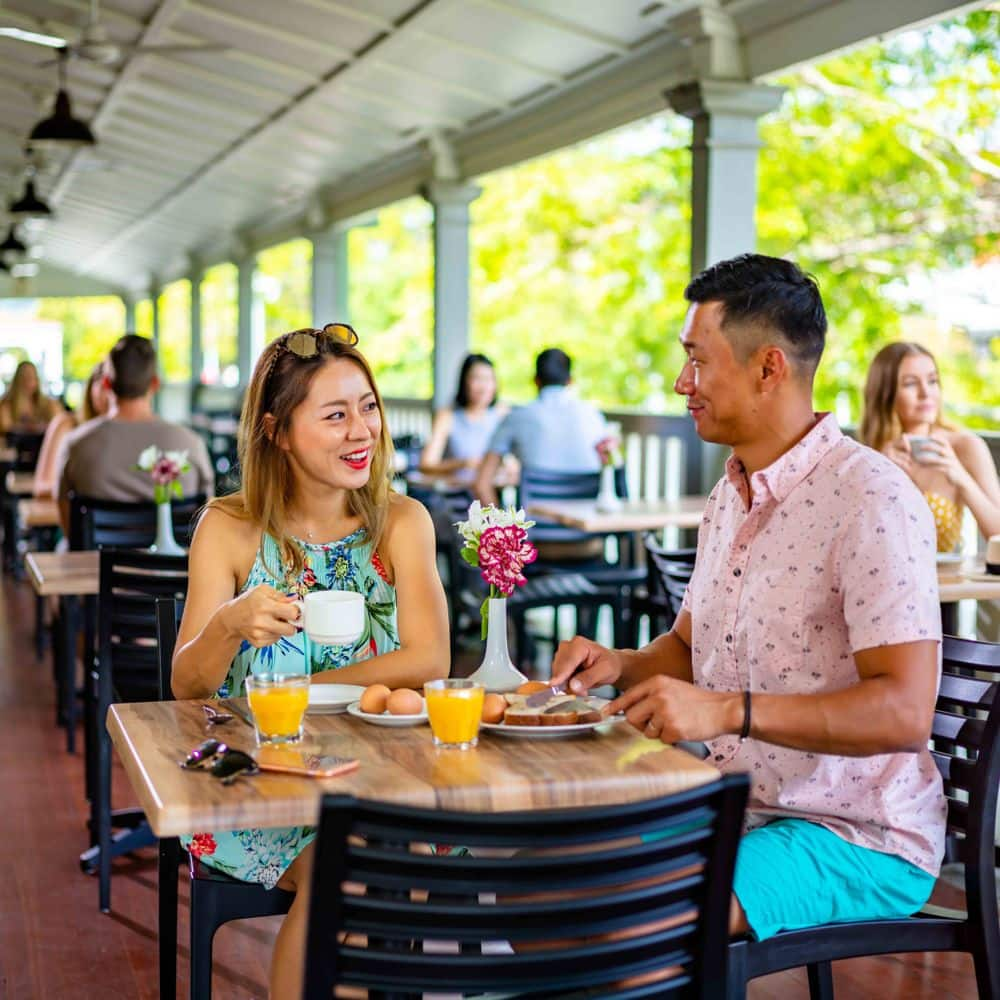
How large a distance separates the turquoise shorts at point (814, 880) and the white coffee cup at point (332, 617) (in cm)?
63

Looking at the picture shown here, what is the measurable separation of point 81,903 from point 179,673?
1.53 metres

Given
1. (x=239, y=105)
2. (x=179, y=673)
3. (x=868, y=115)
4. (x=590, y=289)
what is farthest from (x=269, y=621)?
(x=590, y=289)

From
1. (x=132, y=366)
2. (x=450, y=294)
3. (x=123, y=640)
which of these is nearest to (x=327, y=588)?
(x=123, y=640)

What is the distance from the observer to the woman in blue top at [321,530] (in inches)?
93.8

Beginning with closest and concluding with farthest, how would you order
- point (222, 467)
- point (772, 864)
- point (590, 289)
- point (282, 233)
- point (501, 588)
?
point (772, 864), point (501, 588), point (222, 467), point (282, 233), point (590, 289)

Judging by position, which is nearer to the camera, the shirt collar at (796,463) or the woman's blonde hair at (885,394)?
the shirt collar at (796,463)

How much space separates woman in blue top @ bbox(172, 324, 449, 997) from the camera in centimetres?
238

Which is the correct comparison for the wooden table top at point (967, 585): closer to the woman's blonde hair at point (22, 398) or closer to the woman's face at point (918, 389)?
the woman's face at point (918, 389)

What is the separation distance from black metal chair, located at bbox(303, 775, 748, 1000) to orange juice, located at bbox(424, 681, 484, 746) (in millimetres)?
438

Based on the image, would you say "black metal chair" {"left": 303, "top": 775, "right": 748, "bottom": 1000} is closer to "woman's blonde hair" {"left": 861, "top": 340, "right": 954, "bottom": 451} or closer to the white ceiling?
"woman's blonde hair" {"left": 861, "top": 340, "right": 954, "bottom": 451}

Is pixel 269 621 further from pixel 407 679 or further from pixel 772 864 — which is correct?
pixel 772 864

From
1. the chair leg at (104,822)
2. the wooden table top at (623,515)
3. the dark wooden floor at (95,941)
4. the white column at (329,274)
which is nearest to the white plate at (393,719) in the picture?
→ the dark wooden floor at (95,941)

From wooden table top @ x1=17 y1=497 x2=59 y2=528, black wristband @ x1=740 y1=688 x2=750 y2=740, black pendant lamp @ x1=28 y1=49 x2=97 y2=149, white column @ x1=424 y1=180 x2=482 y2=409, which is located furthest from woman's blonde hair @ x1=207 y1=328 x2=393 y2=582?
white column @ x1=424 y1=180 x2=482 y2=409

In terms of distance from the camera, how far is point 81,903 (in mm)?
3510
